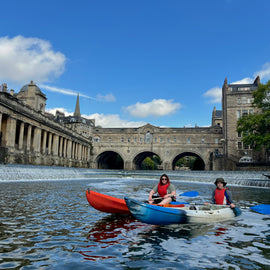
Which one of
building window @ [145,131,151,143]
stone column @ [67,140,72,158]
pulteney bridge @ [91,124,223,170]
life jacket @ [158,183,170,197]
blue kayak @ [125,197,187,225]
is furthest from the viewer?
building window @ [145,131,151,143]

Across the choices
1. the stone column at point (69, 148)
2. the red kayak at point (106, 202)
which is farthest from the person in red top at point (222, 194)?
the stone column at point (69, 148)

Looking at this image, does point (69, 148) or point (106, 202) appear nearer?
point (106, 202)

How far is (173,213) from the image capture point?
20.2ft

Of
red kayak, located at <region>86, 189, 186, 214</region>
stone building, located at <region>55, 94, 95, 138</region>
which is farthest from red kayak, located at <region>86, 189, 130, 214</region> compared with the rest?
stone building, located at <region>55, 94, 95, 138</region>

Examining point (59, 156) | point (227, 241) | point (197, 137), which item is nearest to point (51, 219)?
point (227, 241)

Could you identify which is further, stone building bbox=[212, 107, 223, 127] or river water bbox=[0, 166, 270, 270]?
stone building bbox=[212, 107, 223, 127]

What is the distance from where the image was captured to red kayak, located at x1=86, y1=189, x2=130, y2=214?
22.5ft

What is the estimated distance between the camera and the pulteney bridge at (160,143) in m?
57.4

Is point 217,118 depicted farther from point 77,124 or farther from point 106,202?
point 106,202

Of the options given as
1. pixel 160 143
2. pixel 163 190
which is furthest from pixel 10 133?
pixel 160 143

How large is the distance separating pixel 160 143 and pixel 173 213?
177ft

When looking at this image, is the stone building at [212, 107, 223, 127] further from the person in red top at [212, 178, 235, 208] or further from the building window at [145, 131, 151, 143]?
the person in red top at [212, 178, 235, 208]

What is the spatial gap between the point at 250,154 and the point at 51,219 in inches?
1816

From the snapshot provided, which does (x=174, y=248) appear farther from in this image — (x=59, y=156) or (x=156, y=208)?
(x=59, y=156)
